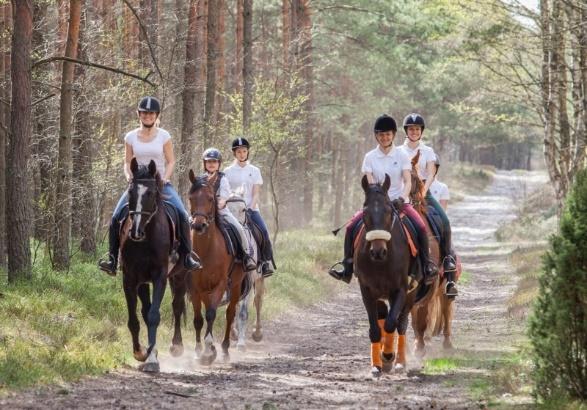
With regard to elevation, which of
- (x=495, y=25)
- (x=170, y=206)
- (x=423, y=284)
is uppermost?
(x=495, y=25)

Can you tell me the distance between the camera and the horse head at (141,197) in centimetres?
1082

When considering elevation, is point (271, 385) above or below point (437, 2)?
below

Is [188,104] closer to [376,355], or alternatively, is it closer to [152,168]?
[152,168]

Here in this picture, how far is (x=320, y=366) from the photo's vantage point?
39.9ft

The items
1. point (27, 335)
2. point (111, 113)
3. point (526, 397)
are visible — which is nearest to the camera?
point (526, 397)

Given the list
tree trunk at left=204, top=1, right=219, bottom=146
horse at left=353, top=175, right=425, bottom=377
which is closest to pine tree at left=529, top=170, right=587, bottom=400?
horse at left=353, top=175, right=425, bottom=377

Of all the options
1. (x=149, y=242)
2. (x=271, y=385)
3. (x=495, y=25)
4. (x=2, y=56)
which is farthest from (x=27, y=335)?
(x=495, y=25)

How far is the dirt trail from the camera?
865 cm

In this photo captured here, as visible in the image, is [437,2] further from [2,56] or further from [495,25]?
[2,56]

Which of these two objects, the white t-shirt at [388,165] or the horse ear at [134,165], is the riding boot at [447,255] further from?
the horse ear at [134,165]

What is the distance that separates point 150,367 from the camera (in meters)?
11.0

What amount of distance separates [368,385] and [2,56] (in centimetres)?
1252

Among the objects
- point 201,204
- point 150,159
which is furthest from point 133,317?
point 150,159

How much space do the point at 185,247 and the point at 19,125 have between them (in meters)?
3.00
